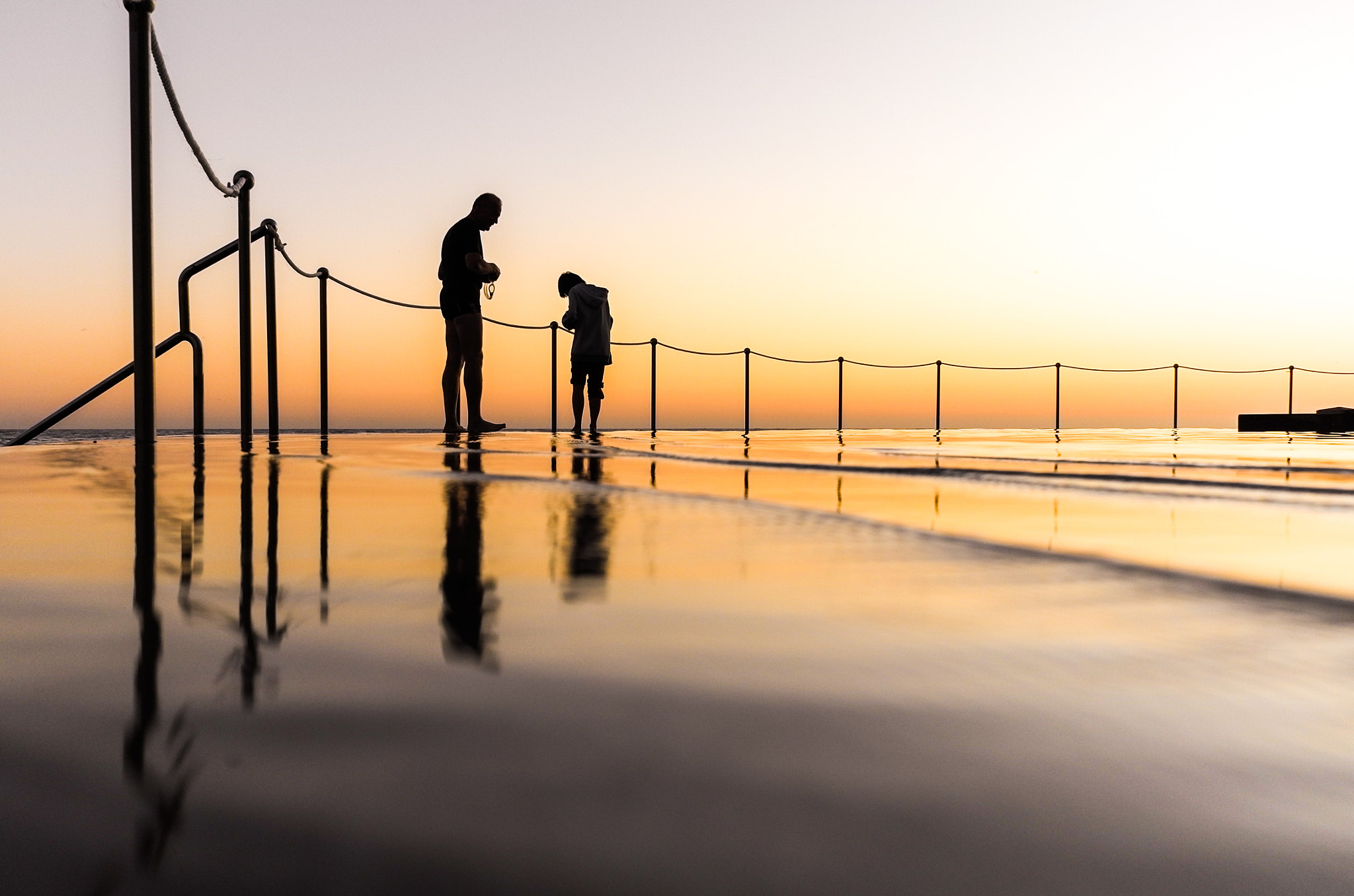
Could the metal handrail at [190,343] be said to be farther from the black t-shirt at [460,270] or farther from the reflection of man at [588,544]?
the reflection of man at [588,544]

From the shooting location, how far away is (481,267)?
266 inches

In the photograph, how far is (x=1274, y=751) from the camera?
2.08ft

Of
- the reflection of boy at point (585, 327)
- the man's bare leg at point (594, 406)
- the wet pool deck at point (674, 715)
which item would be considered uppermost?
the reflection of boy at point (585, 327)

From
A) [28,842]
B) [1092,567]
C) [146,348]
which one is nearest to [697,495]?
[1092,567]

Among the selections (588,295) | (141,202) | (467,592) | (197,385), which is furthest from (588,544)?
(588,295)

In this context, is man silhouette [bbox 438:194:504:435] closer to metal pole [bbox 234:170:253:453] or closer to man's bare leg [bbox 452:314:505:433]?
man's bare leg [bbox 452:314:505:433]

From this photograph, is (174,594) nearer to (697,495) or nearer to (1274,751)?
(1274,751)

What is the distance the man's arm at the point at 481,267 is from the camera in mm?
6742

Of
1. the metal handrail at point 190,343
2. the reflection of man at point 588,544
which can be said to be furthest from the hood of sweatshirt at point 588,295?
the reflection of man at point 588,544

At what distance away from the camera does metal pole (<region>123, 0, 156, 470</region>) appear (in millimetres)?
4113

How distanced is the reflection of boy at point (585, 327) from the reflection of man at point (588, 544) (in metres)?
5.68

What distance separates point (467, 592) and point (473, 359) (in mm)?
5947

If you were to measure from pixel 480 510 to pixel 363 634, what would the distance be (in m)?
1.21

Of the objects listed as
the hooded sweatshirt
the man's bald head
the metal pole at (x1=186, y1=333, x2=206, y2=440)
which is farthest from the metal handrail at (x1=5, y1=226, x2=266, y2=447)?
the hooded sweatshirt
